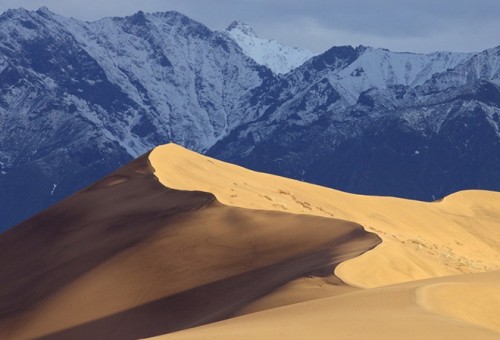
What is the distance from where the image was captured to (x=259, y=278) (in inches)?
1222

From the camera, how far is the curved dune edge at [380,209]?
40875 millimetres

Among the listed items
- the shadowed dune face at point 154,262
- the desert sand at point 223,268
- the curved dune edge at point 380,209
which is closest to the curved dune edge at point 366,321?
the desert sand at point 223,268

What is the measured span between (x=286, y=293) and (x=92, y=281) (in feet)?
30.7

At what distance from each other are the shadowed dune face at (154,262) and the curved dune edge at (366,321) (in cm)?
478

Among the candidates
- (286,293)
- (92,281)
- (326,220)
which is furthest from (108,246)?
(286,293)

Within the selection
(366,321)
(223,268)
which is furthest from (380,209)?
(366,321)

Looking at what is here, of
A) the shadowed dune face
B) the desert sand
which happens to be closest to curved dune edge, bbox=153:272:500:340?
the desert sand

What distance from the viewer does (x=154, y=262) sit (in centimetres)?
3475

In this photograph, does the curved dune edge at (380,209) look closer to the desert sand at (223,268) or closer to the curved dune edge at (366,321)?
the desert sand at (223,268)

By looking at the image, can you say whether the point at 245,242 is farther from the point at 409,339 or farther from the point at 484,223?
the point at 484,223

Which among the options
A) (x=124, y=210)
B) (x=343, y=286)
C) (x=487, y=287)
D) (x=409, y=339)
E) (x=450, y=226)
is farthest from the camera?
(x=450, y=226)

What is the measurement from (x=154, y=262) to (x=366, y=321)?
53.1ft

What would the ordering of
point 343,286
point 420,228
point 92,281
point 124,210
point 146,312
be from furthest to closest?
point 420,228
point 124,210
point 92,281
point 146,312
point 343,286

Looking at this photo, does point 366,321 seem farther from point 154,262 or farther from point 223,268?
point 154,262
